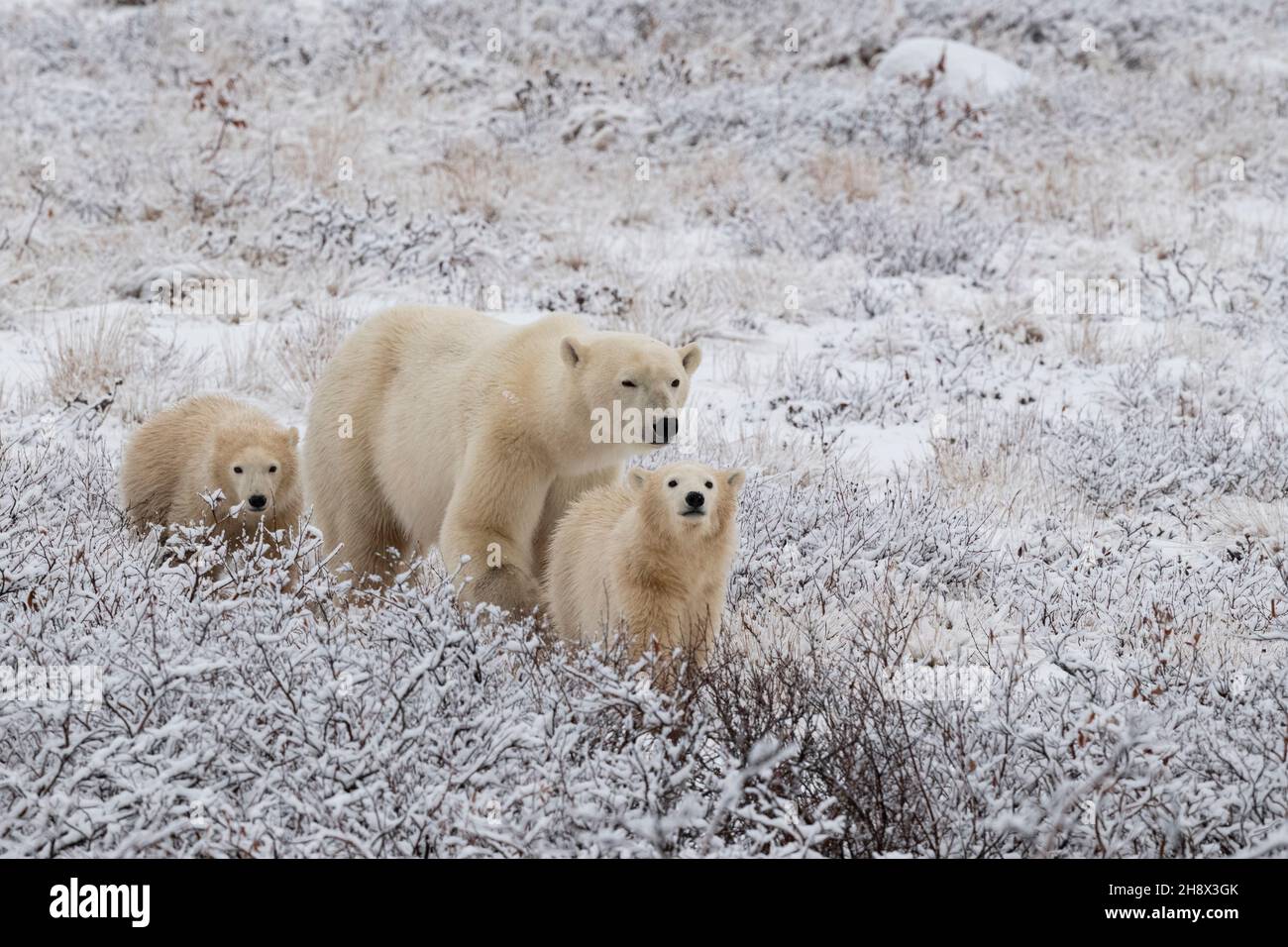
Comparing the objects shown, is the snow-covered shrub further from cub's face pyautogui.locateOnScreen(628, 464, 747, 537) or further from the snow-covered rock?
the snow-covered rock

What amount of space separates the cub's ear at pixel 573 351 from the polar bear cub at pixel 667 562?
1.27 feet

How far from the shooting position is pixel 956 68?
13.1 meters

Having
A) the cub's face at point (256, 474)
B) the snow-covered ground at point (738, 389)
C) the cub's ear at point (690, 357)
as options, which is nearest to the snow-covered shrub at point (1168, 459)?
the snow-covered ground at point (738, 389)

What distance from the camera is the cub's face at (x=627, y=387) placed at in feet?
12.2

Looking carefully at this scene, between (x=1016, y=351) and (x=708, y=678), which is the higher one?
(x=1016, y=351)

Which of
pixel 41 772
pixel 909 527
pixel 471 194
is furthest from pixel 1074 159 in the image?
pixel 41 772

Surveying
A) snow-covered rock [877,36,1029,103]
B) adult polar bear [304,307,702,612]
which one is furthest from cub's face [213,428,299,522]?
snow-covered rock [877,36,1029,103]

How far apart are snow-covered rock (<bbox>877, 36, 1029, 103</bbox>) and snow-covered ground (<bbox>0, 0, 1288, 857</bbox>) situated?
67 millimetres

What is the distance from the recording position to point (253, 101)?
513 inches

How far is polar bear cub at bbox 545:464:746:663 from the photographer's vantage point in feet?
11.8

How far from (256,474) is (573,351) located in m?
1.71
